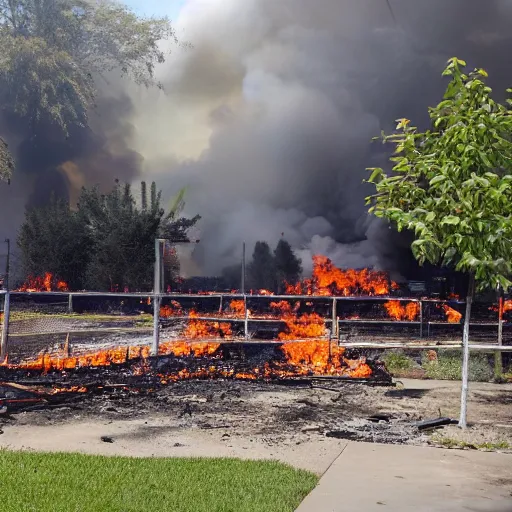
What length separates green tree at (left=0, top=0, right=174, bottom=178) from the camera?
14266 millimetres

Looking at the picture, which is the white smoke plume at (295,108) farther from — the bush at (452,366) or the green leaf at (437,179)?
the green leaf at (437,179)

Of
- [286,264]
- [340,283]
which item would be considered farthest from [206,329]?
[340,283]

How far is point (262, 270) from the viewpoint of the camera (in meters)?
13.9

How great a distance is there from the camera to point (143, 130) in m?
14.1

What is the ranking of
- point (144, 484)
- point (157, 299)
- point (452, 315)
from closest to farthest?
point (144, 484) < point (157, 299) < point (452, 315)

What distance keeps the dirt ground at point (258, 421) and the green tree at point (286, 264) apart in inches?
114

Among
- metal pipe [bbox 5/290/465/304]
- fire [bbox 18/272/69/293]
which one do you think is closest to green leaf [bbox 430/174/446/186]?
metal pipe [bbox 5/290/465/304]

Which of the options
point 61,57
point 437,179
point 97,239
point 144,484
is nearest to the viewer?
point 144,484

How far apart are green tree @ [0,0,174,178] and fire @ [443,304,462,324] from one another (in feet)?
25.6

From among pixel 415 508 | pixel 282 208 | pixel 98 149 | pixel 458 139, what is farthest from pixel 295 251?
pixel 415 508

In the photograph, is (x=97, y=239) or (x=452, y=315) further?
(x=97, y=239)

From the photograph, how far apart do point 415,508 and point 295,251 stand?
8642mm

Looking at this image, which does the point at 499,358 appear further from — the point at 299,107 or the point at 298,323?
the point at 299,107

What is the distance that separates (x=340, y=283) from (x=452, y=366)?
8.95ft
